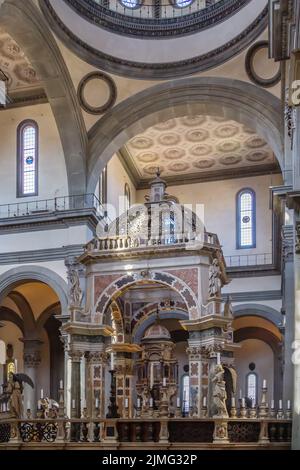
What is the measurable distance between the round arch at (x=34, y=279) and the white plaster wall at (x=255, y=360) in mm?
10075

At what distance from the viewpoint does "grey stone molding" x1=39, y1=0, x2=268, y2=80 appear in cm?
2428

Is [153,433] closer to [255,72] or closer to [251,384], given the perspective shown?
[255,72]

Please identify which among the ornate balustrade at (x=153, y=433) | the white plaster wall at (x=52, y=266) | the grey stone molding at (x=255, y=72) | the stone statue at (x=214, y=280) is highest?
the grey stone molding at (x=255, y=72)

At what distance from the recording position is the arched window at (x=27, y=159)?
2673cm

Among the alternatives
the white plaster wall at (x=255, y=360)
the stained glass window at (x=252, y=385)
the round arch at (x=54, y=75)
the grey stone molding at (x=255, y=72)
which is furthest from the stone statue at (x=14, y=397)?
the stained glass window at (x=252, y=385)

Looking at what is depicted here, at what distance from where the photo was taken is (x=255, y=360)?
32.8 meters

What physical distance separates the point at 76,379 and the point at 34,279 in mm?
5779

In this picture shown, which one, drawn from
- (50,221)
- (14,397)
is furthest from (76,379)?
(50,221)

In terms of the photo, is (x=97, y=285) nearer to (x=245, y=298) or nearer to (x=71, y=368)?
(x=71, y=368)

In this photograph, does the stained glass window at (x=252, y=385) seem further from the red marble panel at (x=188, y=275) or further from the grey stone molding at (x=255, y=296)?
the red marble panel at (x=188, y=275)

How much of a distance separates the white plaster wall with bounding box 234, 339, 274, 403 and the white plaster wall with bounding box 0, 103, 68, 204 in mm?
10800

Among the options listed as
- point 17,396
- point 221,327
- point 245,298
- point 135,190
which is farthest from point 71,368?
point 135,190

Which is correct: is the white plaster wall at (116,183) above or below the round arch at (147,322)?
above

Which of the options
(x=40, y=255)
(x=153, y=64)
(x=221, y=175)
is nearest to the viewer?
(x=40, y=255)
